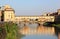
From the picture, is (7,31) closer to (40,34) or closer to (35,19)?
(40,34)

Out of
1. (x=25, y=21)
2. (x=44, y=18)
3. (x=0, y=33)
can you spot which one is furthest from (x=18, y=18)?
(x=0, y=33)

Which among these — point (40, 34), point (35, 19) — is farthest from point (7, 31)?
point (35, 19)

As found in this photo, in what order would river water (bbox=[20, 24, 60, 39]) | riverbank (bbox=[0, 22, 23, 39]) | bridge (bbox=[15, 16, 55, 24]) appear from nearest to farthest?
riverbank (bbox=[0, 22, 23, 39]), river water (bbox=[20, 24, 60, 39]), bridge (bbox=[15, 16, 55, 24])

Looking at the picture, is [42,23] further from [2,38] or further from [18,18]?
[2,38]

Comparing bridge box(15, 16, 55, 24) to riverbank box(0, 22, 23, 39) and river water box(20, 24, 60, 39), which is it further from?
riverbank box(0, 22, 23, 39)

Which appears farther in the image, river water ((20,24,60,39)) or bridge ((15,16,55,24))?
bridge ((15,16,55,24))

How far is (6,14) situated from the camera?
78000 millimetres

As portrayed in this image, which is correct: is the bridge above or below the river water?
below

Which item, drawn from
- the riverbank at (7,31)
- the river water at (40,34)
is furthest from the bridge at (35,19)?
the riverbank at (7,31)

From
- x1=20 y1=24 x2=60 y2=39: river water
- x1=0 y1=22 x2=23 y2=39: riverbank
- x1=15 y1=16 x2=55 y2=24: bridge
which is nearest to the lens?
x1=0 y1=22 x2=23 y2=39: riverbank

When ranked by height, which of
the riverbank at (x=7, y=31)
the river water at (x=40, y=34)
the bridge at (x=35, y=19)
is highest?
the riverbank at (x=7, y=31)

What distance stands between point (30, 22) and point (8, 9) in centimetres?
825

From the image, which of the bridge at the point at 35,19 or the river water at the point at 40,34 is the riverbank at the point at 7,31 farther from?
the bridge at the point at 35,19

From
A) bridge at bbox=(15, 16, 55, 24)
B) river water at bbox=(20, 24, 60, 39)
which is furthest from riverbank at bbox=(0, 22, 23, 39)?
bridge at bbox=(15, 16, 55, 24)
